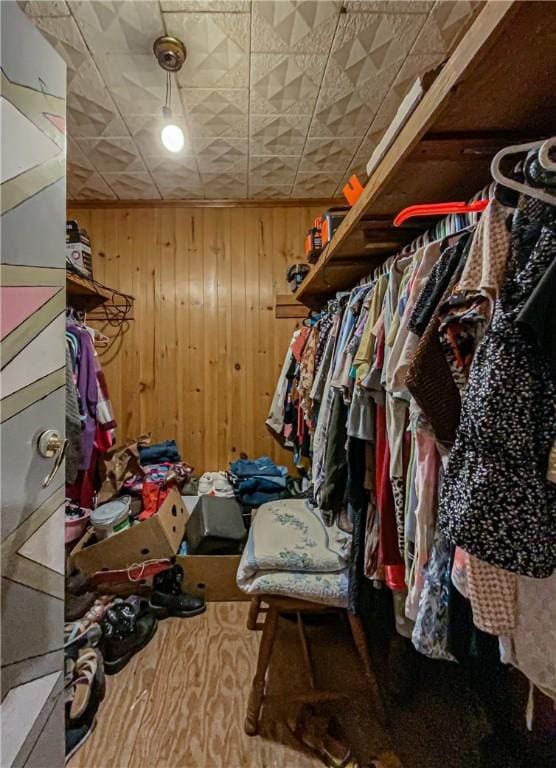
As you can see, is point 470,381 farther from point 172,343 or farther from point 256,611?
point 172,343

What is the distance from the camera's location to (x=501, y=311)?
48cm

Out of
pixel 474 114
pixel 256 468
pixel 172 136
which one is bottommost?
pixel 256 468

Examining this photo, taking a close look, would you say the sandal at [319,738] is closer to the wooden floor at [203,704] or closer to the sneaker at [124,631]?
the wooden floor at [203,704]

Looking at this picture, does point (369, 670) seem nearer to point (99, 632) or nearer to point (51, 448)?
point (99, 632)

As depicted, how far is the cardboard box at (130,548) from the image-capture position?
1.78m

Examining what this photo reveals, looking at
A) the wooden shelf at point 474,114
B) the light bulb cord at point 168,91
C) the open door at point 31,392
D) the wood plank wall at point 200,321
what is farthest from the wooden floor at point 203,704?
the light bulb cord at point 168,91

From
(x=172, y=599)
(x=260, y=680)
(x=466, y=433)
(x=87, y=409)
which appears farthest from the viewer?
(x=87, y=409)

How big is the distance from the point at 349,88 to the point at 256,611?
219 cm

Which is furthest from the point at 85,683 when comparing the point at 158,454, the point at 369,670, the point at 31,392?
the point at 158,454

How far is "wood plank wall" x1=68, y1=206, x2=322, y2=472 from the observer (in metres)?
2.63

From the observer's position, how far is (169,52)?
1314 millimetres

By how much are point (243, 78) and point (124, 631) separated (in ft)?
7.74

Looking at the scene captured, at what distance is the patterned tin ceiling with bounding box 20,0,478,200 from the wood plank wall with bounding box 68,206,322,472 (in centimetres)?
41

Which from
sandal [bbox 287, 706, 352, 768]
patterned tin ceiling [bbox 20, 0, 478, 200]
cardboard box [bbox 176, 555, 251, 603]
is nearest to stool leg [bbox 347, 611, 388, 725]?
sandal [bbox 287, 706, 352, 768]
